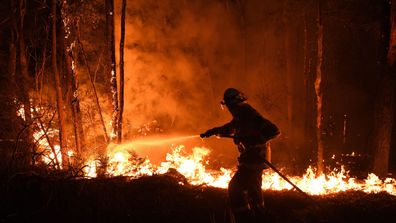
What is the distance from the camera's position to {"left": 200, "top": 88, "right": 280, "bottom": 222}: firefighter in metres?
5.80

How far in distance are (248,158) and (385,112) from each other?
7362mm

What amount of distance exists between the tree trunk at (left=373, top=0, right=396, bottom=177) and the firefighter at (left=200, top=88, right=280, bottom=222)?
708 centimetres

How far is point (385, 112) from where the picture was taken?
11.2 m

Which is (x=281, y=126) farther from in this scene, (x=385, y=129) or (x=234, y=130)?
(x=234, y=130)

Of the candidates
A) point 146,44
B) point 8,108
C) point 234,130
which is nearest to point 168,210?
point 234,130

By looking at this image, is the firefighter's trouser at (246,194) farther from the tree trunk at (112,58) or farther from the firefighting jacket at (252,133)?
the tree trunk at (112,58)

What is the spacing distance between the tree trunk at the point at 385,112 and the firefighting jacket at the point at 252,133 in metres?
7.09

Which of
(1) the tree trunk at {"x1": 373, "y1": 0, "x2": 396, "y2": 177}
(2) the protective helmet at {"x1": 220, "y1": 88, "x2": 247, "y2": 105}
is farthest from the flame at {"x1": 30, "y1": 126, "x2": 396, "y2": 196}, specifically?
(2) the protective helmet at {"x1": 220, "y1": 88, "x2": 247, "y2": 105}

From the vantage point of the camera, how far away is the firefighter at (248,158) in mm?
5805

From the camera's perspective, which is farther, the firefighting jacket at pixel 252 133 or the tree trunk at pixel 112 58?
the tree trunk at pixel 112 58

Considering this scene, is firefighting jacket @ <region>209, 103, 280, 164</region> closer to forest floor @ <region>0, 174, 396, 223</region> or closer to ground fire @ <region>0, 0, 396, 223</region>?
ground fire @ <region>0, 0, 396, 223</region>

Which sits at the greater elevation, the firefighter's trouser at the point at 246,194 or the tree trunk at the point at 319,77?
the tree trunk at the point at 319,77

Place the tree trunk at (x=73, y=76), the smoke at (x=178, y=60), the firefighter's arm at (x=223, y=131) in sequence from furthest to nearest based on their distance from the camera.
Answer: the smoke at (x=178, y=60) → the tree trunk at (x=73, y=76) → the firefighter's arm at (x=223, y=131)

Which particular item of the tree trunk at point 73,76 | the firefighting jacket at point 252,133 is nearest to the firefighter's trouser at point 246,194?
the firefighting jacket at point 252,133
